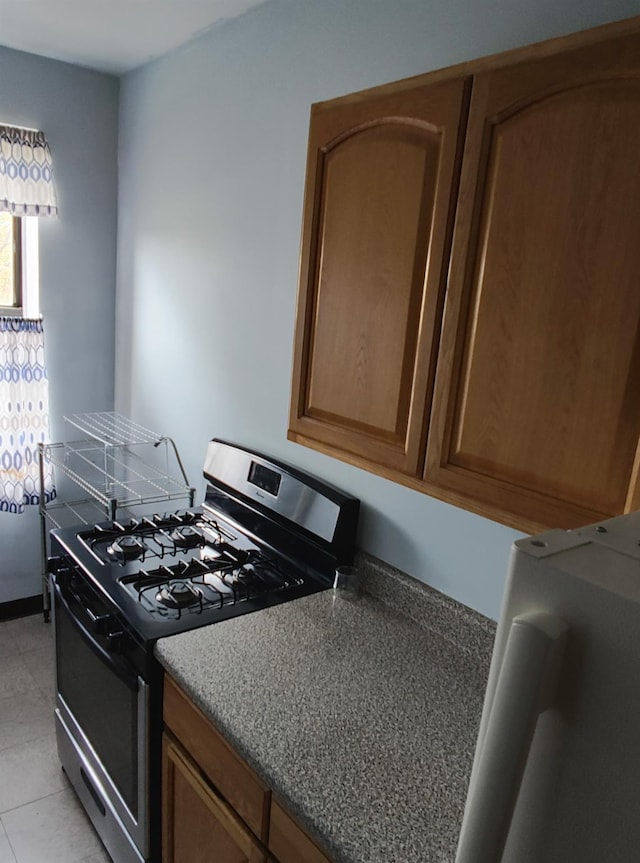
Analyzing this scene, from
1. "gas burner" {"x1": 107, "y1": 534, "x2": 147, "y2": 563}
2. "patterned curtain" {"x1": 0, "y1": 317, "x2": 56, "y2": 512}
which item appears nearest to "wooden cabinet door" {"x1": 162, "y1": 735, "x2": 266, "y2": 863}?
"gas burner" {"x1": 107, "y1": 534, "x2": 147, "y2": 563}

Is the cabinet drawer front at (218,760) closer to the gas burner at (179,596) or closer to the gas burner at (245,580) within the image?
the gas burner at (179,596)

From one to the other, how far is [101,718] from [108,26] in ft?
7.32

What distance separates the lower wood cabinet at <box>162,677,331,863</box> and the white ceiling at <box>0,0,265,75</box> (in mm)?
1972

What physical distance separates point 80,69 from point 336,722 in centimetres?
274

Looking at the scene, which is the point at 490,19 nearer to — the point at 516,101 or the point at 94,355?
the point at 516,101

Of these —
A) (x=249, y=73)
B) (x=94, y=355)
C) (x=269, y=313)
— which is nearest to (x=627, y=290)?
(x=269, y=313)

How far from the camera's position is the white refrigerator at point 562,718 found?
50 centimetres

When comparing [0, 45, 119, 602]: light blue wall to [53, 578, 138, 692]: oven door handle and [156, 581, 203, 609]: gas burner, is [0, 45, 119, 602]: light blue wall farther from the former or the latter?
[156, 581, 203, 609]: gas burner

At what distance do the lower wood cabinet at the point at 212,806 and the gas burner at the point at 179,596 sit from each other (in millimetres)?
192

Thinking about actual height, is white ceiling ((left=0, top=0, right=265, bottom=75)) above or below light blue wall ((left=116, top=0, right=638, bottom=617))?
above

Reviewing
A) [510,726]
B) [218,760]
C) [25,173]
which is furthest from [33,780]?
[25,173]

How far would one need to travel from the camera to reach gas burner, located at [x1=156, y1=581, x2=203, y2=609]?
5.04 feet

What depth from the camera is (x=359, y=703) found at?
4.06 feet

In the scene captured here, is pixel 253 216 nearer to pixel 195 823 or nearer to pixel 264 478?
pixel 264 478
